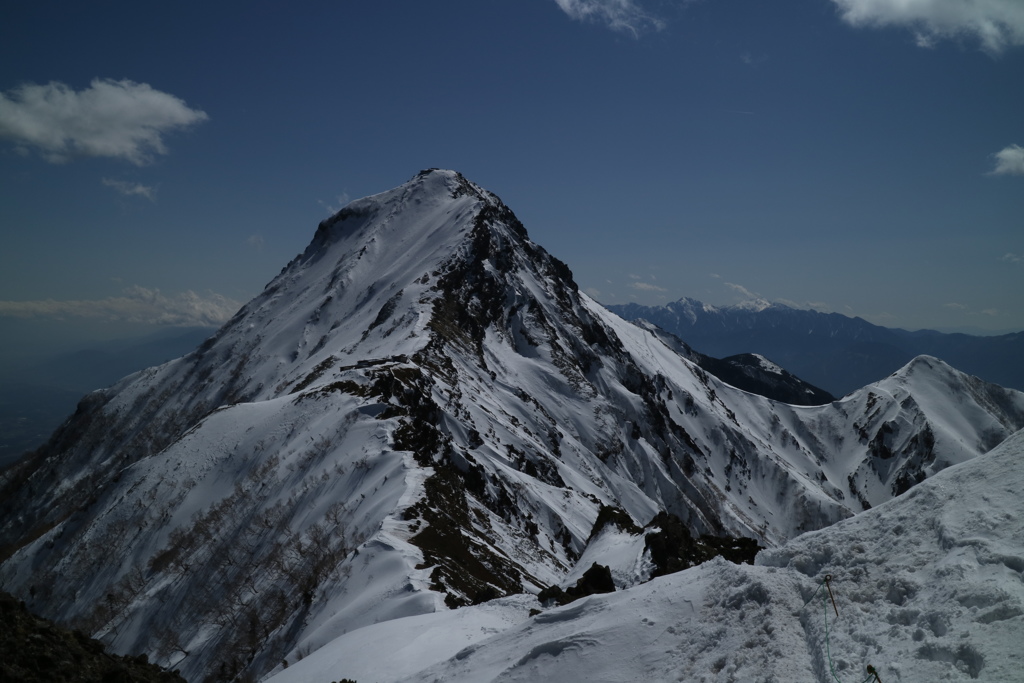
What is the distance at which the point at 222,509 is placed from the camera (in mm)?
53906

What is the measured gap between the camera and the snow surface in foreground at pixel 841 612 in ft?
35.9

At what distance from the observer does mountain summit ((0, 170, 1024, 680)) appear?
38.8 meters

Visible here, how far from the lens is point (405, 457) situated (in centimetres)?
4834

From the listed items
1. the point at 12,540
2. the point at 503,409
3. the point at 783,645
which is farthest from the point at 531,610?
the point at 12,540

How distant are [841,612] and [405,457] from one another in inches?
1557

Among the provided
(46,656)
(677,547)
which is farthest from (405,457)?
(46,656)

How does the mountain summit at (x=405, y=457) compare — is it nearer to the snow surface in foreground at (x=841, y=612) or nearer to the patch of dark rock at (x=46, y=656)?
the snow surface in foreground at (x=841, y=612)

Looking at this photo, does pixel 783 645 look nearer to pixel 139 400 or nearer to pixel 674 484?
pixel 674 484

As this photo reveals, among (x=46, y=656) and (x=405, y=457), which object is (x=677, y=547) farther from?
(x=405, y=457)

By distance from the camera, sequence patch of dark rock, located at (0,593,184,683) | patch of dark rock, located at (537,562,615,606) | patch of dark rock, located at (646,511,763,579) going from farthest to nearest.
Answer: patch of dark rock, located at (646,511,763,579) < patch of dark rock, located at (537,562,615,606) < patch of dark rock, located at (0,593,184,683)

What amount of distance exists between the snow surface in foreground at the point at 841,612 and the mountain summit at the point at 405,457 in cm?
1224

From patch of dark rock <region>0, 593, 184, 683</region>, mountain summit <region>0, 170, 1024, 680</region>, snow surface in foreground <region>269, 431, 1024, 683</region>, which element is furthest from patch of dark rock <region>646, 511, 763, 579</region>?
patch of dark rock <region>0, 593, 184, 683</region>

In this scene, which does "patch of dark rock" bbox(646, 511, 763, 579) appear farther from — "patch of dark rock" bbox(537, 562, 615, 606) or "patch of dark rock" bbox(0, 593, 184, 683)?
"patch of dark rock" bbox(0, 593, 184, 683)

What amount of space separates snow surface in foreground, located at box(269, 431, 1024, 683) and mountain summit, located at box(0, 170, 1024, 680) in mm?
12243
